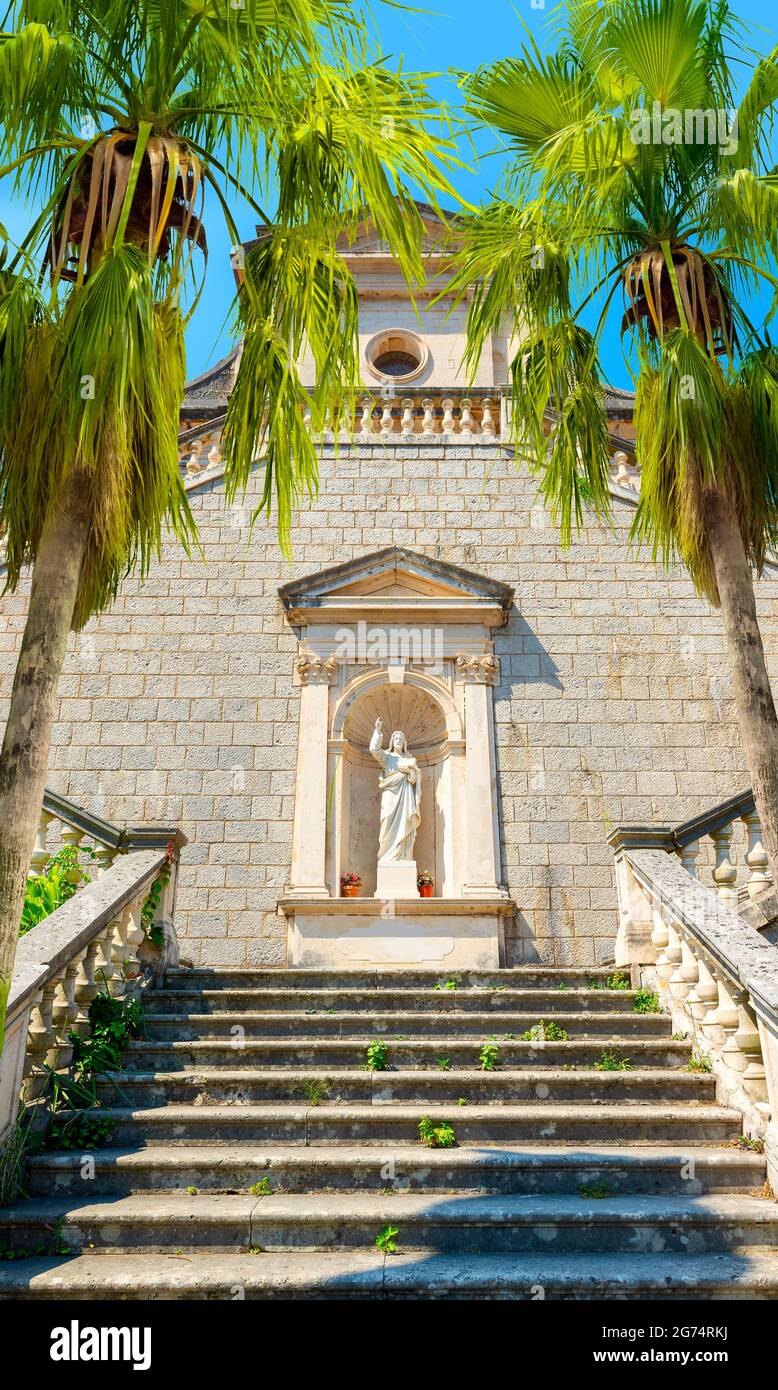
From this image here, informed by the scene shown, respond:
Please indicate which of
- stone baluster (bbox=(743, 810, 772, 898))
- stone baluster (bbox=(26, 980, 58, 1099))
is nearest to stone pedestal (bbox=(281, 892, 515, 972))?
stone baluster (bbox=(743, 810, 772, 898))

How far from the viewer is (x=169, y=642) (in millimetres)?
10680

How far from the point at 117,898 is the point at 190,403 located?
1338 centimetres

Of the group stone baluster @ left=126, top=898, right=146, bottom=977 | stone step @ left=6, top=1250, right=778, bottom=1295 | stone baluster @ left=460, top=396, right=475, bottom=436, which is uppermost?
stone baluster @ left=460, top=396, right=475, bottom=436

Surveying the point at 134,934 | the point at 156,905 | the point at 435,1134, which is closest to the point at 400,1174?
the point at 435,1134

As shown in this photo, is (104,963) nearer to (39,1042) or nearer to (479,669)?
(39,1042)

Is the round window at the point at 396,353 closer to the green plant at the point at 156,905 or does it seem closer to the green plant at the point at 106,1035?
the green plant at the point at 156,905

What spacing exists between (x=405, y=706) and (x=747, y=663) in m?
6.63

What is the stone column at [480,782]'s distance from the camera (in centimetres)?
968

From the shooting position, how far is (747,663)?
4.63m

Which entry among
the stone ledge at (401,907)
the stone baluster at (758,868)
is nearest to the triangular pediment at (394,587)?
the stone ledge at (401,907)

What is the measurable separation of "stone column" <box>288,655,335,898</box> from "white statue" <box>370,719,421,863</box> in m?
0.56

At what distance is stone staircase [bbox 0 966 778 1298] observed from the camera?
405 centimetres

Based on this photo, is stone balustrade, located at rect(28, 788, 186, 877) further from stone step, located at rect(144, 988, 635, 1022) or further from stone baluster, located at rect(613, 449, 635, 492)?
stone baluster, located at rect(613, 449, 635, 492)
